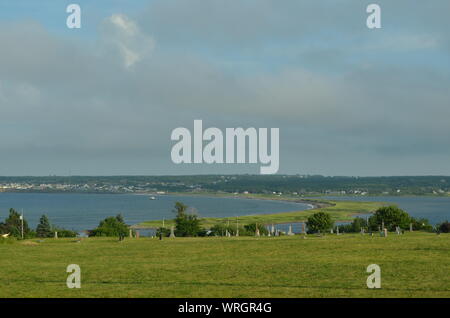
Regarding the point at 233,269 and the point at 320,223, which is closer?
the point at 233,269

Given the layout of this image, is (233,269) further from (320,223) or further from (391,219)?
(391,219)

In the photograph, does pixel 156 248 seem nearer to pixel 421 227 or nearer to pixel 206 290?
pixel 206 290

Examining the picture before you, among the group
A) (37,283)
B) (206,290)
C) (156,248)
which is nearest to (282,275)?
(206,290)

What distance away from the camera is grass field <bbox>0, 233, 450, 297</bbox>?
1847 cm

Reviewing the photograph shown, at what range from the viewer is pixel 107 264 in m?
27.0

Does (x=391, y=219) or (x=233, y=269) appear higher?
(x=233, y=269)

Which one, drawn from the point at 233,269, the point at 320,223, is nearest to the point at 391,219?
the point at 320,223

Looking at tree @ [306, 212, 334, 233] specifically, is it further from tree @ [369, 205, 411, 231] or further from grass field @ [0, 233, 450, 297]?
grass field @ [0, 233, 450, 297]

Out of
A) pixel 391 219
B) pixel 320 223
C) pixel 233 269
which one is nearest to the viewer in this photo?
pixel 233 269

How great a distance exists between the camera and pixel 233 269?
24422 millimetres

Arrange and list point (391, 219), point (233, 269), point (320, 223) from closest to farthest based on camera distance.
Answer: point (233, 269), point (320, 223), point (391, 219)

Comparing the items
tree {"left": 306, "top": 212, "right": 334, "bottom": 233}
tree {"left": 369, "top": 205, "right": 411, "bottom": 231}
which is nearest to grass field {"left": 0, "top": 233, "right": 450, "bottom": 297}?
tree {"left": 306, "top": 212, "right": 334, "bottom": 233}
